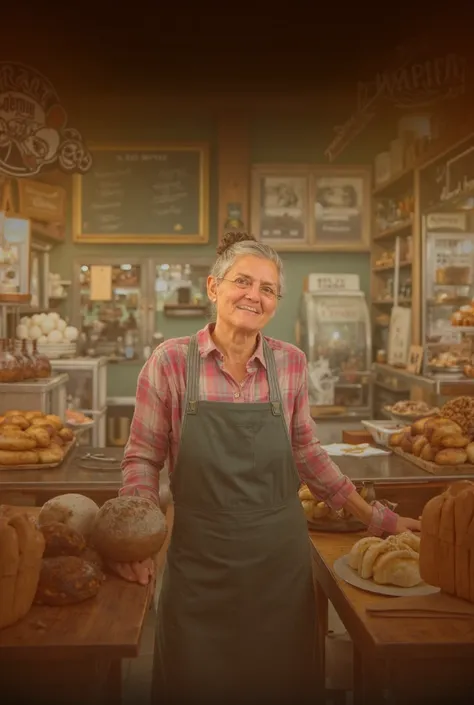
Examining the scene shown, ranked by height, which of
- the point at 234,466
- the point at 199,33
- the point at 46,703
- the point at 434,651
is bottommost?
the point at 46,703

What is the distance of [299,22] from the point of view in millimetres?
1401

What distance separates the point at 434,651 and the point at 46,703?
0.77m

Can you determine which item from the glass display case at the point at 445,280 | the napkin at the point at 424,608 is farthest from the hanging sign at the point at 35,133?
the glass display case at the point at 445,280

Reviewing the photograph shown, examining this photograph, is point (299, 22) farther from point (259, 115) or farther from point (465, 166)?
point (259, 115)

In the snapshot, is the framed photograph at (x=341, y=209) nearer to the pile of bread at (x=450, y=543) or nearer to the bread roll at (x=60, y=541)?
the pile of bread at (x=450, y=543)

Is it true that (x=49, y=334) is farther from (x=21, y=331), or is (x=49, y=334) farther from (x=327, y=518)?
(x=327, y=518)

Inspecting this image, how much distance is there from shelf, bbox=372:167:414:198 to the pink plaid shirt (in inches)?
171

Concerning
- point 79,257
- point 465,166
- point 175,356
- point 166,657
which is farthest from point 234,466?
point 79,257

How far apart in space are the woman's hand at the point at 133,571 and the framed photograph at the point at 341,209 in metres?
5.61

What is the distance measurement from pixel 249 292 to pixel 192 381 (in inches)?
11.5

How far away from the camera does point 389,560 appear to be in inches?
73.9

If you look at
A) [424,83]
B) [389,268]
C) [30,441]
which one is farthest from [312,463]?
[389,268]

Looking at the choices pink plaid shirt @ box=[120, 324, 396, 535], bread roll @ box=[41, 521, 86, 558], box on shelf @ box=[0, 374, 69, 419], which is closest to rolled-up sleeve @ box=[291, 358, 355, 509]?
pink plaid shirt @ box=[120, 324, 396, 535]

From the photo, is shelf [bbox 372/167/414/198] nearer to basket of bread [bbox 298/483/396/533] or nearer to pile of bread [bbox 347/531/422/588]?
basket of bread [bbox 298/483/396/533]
